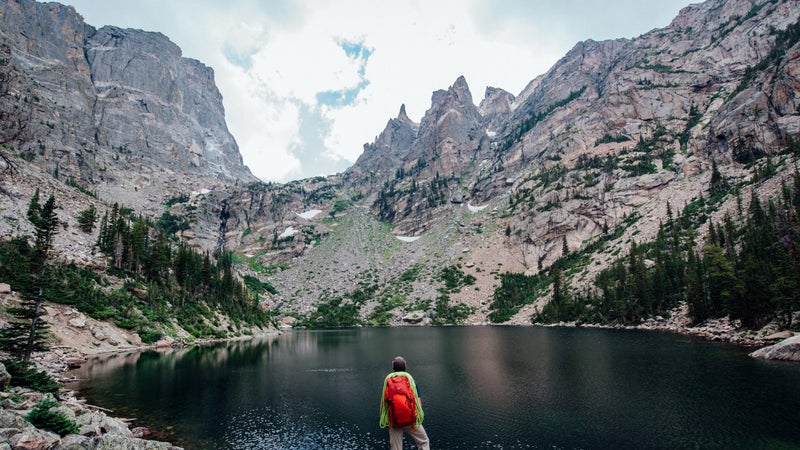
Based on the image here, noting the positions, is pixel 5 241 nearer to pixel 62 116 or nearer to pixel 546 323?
pixel 546 323

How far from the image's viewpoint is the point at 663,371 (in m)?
33.4

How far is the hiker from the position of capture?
938 cm

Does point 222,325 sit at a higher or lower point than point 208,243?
lower

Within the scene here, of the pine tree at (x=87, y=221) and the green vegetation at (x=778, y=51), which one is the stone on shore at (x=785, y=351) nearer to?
the pine tree at (x=87, y=221)

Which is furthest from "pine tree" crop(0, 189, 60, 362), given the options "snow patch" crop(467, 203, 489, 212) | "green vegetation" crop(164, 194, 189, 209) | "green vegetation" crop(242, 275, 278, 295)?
"green vegetation" crop(164, 194, 189, 209)

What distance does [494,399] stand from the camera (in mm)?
27625

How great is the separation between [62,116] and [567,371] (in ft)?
675

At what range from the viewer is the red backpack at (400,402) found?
938 centimetres

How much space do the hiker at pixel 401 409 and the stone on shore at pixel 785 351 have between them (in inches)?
1640

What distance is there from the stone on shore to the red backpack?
137 ft

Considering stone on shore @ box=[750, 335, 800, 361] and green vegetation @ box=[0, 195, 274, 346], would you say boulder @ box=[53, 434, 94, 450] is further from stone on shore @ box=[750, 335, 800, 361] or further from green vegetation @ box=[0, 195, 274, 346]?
stone on shore @ box=[750, 335, 800, 361]

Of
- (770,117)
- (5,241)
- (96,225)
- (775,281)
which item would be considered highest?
(770,117)

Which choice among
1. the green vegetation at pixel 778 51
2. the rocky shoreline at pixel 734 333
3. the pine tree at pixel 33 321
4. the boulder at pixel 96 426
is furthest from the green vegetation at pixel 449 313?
the green vegetation at pixel 778 51

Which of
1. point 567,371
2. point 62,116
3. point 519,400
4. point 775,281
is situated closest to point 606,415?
point 519,400
